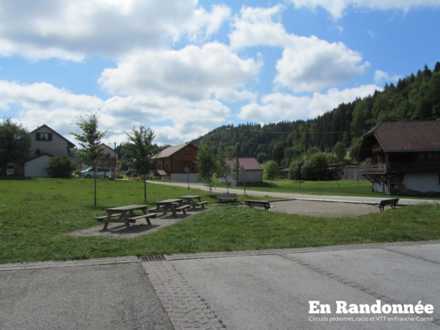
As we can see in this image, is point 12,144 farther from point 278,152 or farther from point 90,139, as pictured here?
point 278,152

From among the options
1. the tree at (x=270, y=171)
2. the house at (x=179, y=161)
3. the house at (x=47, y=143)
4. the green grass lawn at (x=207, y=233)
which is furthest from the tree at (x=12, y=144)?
the tree at (x=270, y=171)

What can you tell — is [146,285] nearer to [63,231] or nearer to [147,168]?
[63,231]

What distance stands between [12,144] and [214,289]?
56074 millimetres

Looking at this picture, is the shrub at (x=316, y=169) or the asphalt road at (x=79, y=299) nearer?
the asphalt road at (x=79, y=299)

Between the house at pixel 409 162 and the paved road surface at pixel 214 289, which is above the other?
the house at pixel 409 162

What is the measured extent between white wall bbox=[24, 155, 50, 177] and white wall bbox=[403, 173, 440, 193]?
4938 cm

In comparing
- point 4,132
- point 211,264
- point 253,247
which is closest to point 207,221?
point 253,247

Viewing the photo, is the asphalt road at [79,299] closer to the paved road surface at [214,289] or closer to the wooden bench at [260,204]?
the paved road surface at [214,289]

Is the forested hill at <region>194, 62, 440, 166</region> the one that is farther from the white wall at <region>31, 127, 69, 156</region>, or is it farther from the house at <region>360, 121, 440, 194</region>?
the house at <region>360, 121, 440, 194</region>

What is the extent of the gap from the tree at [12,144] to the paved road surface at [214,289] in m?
52.8

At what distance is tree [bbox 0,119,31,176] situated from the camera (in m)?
52.6

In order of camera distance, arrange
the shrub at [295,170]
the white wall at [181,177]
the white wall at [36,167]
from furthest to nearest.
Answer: the shrub at [295,170], the white wall at [181,177], the white wall at [36,167]

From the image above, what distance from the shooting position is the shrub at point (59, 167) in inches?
2074

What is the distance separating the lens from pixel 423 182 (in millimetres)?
41250
